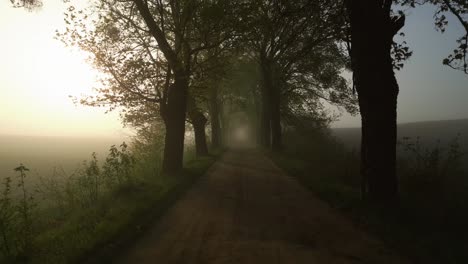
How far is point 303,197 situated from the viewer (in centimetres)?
1130

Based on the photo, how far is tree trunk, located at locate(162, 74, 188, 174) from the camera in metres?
17.5

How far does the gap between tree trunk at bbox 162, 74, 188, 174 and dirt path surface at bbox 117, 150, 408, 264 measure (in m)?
5.66

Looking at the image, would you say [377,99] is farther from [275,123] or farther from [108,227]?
[275,123]

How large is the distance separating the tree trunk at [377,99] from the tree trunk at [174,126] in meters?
9.65

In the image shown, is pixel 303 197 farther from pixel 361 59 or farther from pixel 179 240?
pixel 179 240

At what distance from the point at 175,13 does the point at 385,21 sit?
35.6 feet

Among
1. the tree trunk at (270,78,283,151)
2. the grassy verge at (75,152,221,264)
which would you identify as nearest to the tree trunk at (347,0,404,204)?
the grassy verge at (75,152,221,264)

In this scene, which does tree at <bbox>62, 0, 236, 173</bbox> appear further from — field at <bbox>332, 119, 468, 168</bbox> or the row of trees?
field at <bbox>332, 119, 468, 168</bbox>

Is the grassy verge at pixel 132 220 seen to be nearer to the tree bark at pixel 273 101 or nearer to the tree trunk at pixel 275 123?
the tree trunk at pixel 275 123

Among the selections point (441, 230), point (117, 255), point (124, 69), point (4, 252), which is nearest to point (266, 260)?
point (117, 255)

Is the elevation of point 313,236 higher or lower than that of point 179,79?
lower

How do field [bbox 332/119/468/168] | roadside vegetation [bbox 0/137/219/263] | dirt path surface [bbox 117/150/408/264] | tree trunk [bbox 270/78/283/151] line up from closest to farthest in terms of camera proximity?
dirt path surface [bbox 117/150/408/264], roadside vegetation [bbox 0/137/219/263], field [bbox 332/119/468/168], tree trunk [bbox 270/78/283/151]

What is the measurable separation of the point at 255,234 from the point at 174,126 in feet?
36.4

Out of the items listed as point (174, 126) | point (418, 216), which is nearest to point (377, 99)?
point (418, 216)
